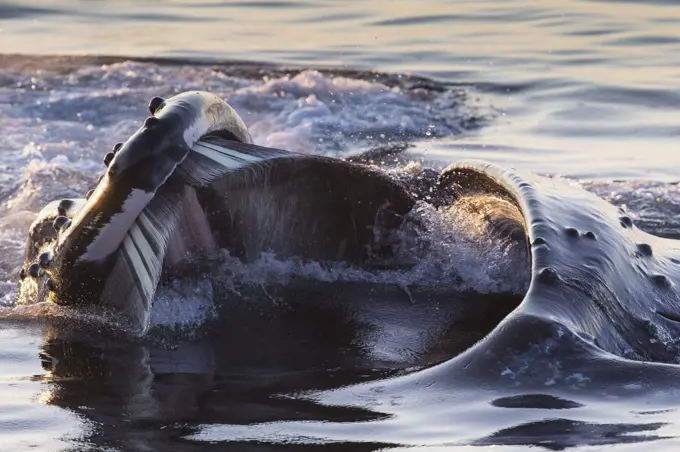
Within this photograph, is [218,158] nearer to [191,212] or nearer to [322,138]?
[191,212]

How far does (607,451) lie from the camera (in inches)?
123

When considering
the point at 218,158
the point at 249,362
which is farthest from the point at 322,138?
the point at 249,362

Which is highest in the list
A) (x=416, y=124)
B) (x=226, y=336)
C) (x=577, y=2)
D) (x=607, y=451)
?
(x=577, y=2)

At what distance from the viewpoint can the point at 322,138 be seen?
10750 mm

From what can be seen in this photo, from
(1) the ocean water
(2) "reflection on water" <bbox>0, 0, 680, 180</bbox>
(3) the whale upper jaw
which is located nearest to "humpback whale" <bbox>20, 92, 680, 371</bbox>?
(3) the whale upper jaw

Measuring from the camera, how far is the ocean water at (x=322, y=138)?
345cm

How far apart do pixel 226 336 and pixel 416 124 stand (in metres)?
6.75

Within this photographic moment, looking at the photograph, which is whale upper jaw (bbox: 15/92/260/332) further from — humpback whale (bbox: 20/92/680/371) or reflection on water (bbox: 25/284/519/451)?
reflection on water (bbox: 25/284/519/451)

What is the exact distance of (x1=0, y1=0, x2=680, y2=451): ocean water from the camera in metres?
3.45

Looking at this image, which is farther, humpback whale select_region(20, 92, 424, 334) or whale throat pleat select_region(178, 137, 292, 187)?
whale throat pleat select_region(178, 137, 292, 187)

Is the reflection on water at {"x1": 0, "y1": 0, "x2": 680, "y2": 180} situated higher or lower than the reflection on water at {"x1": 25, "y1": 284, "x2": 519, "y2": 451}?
higher

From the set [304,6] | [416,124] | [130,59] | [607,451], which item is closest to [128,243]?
[607,451]

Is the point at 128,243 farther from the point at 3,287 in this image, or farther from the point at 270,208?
the point at 3,287

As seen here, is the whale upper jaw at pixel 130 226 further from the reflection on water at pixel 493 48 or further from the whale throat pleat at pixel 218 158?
the reflection on water at pixel 493 48
